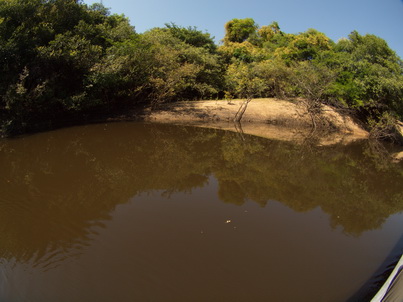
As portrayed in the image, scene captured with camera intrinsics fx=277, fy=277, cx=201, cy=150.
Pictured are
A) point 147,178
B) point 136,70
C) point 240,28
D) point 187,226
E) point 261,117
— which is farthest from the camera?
point 240,28

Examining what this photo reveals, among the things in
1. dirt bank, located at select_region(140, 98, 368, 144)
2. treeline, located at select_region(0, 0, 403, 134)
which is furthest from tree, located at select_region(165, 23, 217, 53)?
dirt bank, located at select_region(140, 98, 368, 144)

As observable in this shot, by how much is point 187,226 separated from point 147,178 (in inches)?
104

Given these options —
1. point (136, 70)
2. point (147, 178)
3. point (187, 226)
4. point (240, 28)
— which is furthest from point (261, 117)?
point (240, 28)

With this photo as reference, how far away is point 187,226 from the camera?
16.1 ft

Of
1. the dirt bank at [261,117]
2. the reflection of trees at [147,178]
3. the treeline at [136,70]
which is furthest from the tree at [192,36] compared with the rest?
the reflection of trees at [147,178]

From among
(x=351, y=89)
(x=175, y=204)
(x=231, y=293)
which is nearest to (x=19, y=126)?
(x=175, y=204)

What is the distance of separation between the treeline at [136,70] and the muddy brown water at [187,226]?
2951 millimetres

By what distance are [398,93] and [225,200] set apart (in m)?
12.5

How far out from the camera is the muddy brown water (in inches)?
141

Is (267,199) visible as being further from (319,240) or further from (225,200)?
(319,240)

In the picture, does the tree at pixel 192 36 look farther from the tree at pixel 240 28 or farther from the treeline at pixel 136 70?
the tree at pixel 240 28

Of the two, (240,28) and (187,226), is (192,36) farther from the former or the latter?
(187,226)

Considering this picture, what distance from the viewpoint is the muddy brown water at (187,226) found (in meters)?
3.59

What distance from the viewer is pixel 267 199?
642 centimetres
